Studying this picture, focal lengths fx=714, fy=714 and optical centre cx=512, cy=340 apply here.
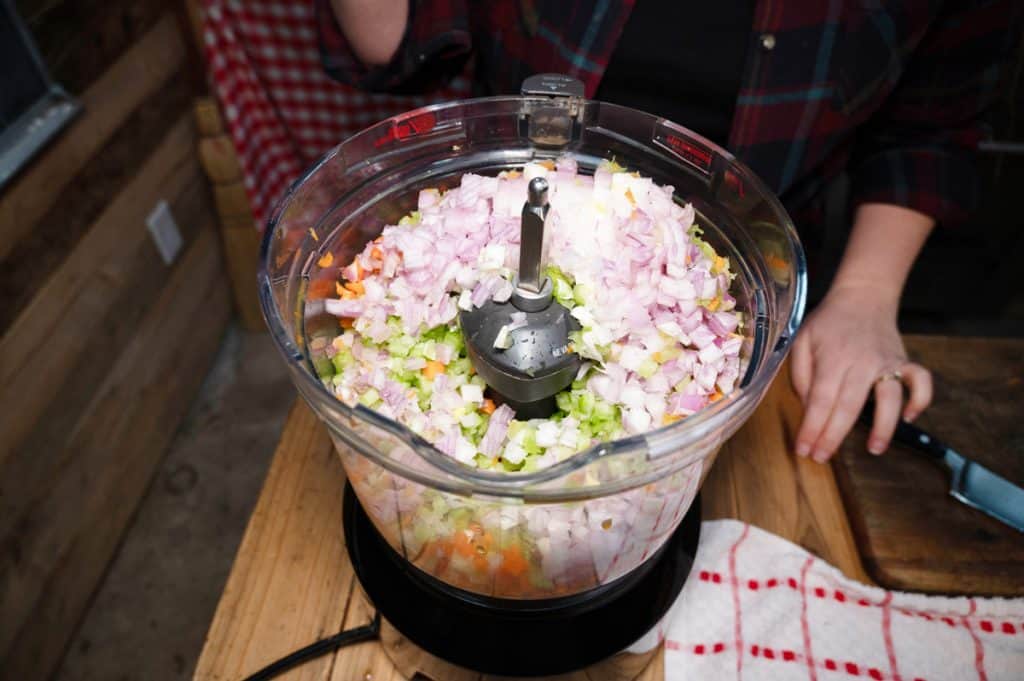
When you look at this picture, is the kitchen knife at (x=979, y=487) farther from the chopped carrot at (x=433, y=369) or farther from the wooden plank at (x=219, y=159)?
the wooden plank at (x=219, y=159)

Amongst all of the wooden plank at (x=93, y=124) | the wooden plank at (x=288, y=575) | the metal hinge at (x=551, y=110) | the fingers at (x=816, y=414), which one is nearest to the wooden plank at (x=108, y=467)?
the wooden plank at (x=93, y=124)

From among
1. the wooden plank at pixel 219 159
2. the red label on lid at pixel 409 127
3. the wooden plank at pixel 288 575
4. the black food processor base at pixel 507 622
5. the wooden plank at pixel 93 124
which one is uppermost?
the red label on lid at pixel 409 127

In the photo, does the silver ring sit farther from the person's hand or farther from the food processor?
the food processor

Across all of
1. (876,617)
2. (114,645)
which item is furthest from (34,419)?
(876,617)

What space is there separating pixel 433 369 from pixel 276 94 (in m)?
1.38

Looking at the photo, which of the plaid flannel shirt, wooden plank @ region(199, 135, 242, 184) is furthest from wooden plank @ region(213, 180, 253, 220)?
the plaid flannel shirt

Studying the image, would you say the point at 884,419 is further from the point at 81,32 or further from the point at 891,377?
the point at 81,32

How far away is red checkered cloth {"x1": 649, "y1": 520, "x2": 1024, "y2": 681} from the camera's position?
75 centimetres

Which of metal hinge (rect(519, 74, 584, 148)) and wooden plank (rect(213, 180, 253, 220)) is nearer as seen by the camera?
metal hinge (rect(519, 74, 584, 148))

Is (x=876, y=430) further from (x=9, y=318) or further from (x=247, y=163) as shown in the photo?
(x=247, y=163)

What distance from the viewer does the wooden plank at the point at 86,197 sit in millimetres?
1322

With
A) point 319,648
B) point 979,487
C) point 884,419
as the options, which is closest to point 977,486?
point 979,487

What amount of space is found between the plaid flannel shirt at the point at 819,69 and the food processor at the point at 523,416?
30cm

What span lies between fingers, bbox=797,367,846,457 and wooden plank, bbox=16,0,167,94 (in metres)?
1.50
